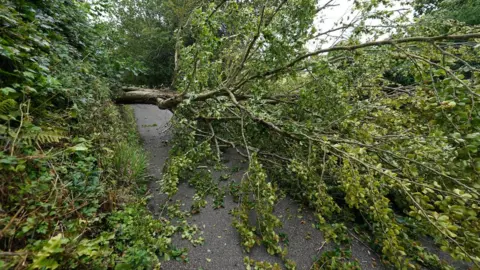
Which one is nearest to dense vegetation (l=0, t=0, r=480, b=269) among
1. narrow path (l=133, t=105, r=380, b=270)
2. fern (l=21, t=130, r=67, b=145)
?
fern (l=21, t=130, r=67, b=145)

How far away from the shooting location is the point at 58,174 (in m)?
1.65

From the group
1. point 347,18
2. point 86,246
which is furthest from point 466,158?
point 347,18

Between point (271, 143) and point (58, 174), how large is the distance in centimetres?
262

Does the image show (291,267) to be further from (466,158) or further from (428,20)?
(428,20)

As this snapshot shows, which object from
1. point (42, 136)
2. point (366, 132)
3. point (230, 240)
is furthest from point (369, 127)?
point (42, 136)

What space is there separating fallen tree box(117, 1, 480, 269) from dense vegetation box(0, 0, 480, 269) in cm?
2

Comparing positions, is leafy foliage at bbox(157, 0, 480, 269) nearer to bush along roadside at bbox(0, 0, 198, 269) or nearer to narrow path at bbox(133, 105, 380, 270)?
narrow path at bbox(133, 105, 380, 270)

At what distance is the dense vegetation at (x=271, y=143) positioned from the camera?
1.28 metres

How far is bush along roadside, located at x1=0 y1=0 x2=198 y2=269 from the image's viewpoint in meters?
1.23

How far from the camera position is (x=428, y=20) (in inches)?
88.8

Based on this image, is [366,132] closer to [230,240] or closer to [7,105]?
[230,240]

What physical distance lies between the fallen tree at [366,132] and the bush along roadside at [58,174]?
0.64 metres

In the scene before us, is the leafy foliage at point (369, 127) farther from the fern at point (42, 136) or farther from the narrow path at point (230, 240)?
the fern at point (42, 136)

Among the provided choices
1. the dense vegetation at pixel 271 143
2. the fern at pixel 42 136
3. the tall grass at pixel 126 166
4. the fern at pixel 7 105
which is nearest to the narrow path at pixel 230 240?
the dense vegetation at pixel 271 143
